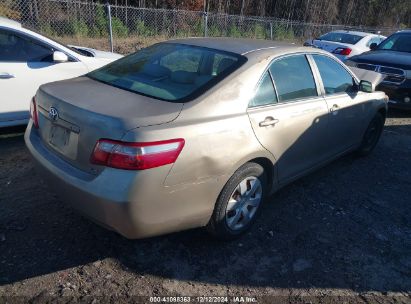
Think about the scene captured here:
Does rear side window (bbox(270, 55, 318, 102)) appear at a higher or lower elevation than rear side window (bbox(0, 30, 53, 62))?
higher

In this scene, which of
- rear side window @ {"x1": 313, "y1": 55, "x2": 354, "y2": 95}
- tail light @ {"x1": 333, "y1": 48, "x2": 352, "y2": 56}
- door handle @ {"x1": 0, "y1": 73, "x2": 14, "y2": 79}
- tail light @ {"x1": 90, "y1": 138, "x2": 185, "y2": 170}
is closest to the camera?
tail light @ {"x1": 90, "y1": 138, "x2": 185, "y2": 170}

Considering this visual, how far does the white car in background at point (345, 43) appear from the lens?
10742 millimetres

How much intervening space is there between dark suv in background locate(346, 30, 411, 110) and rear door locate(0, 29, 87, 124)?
585 centimetres

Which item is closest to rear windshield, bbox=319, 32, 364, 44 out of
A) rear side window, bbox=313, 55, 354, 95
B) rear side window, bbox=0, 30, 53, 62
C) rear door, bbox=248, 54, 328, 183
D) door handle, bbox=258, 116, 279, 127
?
rear side window, bbox=313, 55, 354, 95

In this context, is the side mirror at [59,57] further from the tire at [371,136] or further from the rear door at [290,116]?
the tire at [371,136]

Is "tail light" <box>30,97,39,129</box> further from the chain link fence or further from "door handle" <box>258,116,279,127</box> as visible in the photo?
the chain link fence

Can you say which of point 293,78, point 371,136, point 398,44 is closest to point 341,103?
point 293,78

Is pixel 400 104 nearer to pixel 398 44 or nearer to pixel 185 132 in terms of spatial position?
pixel 398 44

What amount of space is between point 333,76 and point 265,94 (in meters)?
1.39

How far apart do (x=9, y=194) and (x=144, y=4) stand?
15814mm

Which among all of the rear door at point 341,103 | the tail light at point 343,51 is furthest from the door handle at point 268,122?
the tail light at point 343,51

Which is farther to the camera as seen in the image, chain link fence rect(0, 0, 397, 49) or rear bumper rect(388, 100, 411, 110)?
chain link fence rect(0, 0, 397, 49)

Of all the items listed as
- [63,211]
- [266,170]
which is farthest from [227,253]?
[63,211]

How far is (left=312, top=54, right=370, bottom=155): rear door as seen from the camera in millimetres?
3994
